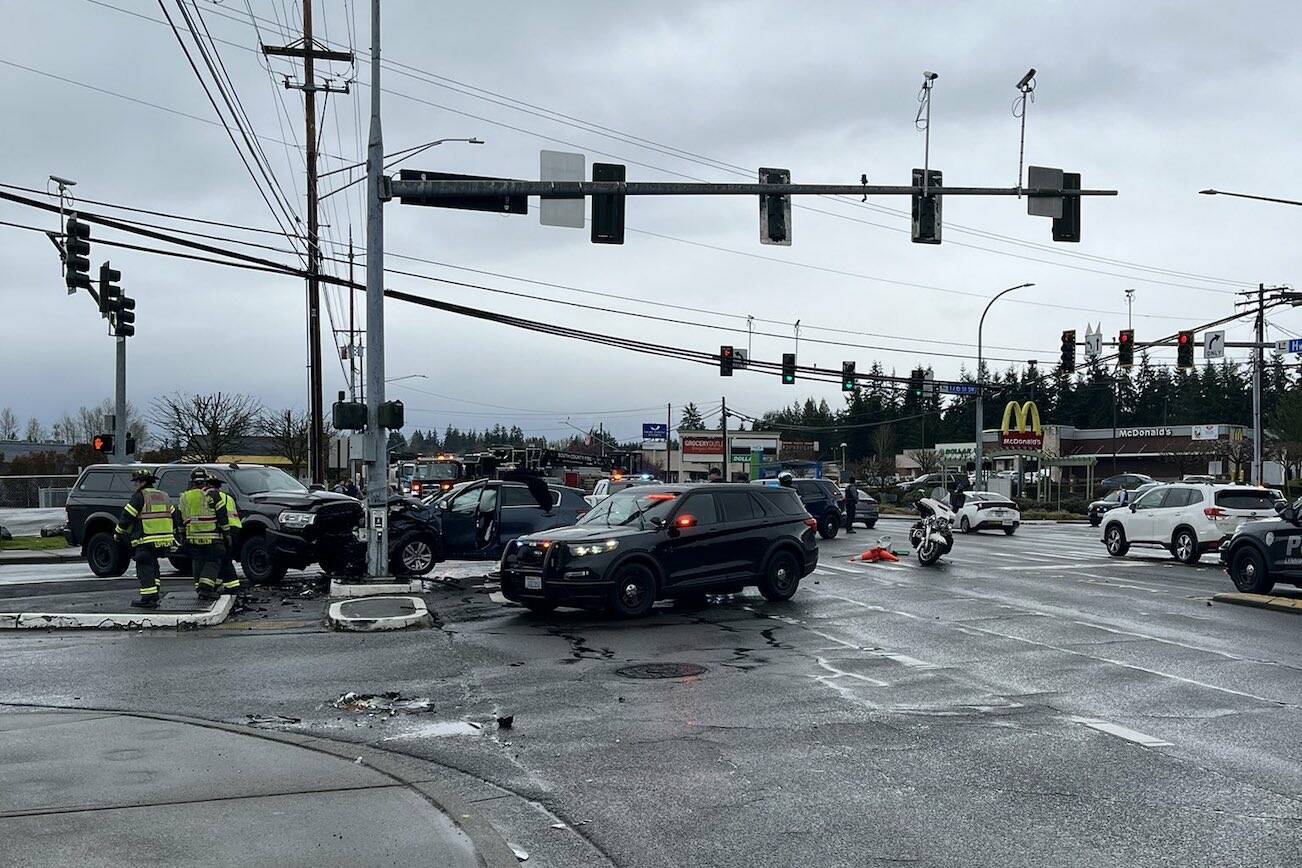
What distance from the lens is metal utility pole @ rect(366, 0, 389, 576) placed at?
1855 centimetres

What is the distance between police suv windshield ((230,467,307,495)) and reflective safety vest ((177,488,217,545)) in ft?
12.3

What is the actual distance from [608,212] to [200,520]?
7.87 m

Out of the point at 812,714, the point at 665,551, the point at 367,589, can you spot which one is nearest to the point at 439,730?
the point at 812,714

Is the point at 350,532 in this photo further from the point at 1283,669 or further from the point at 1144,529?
the point at 1144,529

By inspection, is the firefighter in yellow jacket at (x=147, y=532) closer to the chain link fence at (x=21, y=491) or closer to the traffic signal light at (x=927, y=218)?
the traffic signal light at (x=927, y=218)

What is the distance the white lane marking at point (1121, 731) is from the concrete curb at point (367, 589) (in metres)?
10.7

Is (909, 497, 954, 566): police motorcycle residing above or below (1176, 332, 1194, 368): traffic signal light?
below

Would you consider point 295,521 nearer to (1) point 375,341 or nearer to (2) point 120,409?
(1) point 375,341

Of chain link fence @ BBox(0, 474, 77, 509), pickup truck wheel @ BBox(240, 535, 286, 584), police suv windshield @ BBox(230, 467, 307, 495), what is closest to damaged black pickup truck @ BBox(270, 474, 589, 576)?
pickup truck wheel @ BBox(240, 535, 286, 584)

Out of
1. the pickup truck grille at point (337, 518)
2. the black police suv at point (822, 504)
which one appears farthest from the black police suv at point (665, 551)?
the black police suv at point (822, 504)

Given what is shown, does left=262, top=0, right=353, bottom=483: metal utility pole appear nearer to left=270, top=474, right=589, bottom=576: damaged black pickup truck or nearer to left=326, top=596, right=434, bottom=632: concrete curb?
Result: left=270, top=474, right=589, bottom=576: damaged black pickup truck

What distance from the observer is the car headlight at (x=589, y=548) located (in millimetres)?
14453

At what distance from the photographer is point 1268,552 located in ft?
56.8

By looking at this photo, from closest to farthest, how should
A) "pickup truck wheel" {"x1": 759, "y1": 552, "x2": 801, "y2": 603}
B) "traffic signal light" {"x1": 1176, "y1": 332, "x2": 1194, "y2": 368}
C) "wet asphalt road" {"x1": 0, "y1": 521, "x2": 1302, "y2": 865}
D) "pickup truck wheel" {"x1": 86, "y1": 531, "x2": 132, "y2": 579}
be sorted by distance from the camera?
"wet asphalt road" {"x1": 0, "y1": 521, "x2": 1302, "y2": 865}, "pickup truck wheel" {"x1": 759, "y1": 552, "x2": 801, "y2": 603}, "pickup truck wheel" {"x1": 86, "y1": 531, "x2": 132, "y2": 579}, "traffic signal light" {"x1": 1176, "y1": 332, "x2": 1194, "y2": 368}
